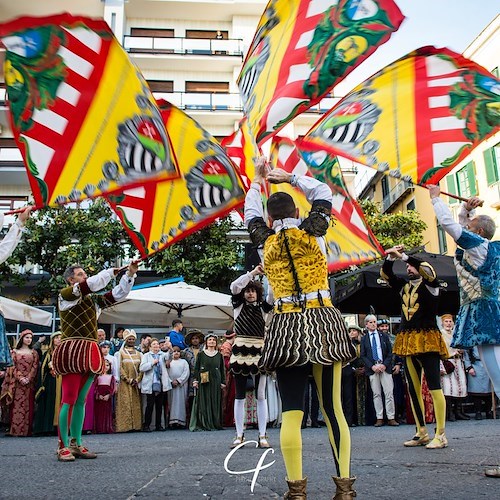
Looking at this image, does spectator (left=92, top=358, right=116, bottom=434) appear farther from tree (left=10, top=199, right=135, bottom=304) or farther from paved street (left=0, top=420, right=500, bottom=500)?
tree (left=10, top=199, right=135, bottom=304)

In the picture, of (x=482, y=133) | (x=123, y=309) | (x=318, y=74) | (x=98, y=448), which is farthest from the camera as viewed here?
(x=123, y=309)

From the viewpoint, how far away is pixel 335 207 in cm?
697

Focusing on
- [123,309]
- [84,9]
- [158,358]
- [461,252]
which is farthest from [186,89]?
[461,252]

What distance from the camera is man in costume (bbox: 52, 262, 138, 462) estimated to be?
17.7 feet

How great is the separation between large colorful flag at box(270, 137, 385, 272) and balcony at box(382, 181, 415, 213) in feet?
76.6

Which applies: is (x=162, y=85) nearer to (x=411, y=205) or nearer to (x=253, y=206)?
(x=411, y=205)

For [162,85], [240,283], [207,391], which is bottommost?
[207,391]

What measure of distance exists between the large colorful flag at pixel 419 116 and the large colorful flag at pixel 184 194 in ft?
3.83

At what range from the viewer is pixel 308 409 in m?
10.2

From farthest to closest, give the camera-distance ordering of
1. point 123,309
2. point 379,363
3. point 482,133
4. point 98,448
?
1. point 123,309
2. point 379,363
3. point 98,448
4. point 482,133

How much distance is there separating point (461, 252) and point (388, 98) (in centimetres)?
191

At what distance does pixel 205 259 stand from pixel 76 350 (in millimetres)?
13700

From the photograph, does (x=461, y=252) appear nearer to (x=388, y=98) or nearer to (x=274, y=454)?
(x=388, y=98)

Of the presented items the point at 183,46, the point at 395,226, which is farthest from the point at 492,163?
the point at 183,46
